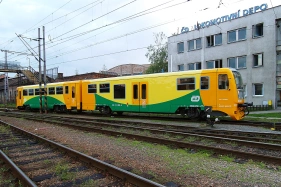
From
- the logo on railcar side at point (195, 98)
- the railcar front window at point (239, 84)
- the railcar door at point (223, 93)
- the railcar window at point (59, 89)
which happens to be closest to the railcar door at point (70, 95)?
the railcar window at point (59, 89)

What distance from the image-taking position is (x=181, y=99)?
49.4ft

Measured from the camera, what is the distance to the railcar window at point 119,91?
59.5 feet

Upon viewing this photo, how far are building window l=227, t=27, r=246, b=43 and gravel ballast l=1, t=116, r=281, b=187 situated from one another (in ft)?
79.0

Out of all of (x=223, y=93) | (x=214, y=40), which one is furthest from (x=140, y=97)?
(x=214, y=40)

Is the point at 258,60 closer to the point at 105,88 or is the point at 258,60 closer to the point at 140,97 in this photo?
the point at 140,97

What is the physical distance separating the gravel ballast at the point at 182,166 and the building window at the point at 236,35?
24.1 metres

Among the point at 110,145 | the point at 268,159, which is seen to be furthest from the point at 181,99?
the point at 268,159

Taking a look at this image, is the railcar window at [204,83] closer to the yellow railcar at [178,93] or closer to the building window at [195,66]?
the yellow railcar at [178,93]

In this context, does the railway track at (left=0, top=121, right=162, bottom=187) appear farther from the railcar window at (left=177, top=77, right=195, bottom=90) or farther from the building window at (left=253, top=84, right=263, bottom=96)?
the building window at (left=253, top=84, right=263, bottom=96)

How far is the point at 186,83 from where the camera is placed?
1487 cm

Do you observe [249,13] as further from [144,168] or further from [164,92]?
[144,168]

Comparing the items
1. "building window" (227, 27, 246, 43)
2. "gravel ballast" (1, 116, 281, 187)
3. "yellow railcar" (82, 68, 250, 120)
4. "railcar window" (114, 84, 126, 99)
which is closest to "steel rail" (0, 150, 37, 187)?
"gravel ballast" (1, 116, 281, 187)

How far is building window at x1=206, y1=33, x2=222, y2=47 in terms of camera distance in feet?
99.1

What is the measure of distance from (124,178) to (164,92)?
446 inches
